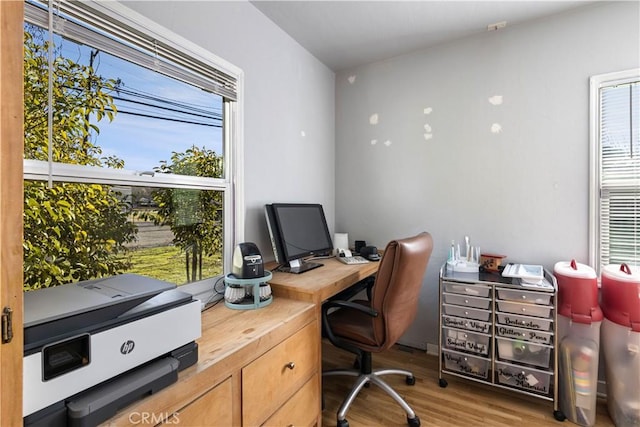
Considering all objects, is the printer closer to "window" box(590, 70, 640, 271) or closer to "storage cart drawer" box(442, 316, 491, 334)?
"storage cart drawer" box(442, 316, 491, 334)

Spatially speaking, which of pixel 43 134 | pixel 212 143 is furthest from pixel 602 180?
pixel 43 134

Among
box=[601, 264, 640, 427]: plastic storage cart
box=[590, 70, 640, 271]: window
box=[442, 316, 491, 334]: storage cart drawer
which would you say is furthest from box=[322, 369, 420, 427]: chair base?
box=[590, 70, 640, 271]: window

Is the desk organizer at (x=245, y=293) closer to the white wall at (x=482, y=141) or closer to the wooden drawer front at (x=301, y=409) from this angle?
the wooden drawer front at (x=301, y=409)

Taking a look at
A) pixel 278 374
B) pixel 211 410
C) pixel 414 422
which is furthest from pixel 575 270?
pixel 211 410

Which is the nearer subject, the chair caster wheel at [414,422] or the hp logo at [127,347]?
the hp logo at [127,347]

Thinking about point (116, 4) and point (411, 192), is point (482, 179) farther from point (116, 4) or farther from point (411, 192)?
point (116, 4)

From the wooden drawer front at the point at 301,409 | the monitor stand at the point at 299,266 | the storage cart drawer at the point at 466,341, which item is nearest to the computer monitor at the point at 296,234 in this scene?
the monitor stand at the point at 299,266

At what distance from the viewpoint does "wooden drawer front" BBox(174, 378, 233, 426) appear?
2.95 ft

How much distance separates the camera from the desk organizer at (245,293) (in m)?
1.50

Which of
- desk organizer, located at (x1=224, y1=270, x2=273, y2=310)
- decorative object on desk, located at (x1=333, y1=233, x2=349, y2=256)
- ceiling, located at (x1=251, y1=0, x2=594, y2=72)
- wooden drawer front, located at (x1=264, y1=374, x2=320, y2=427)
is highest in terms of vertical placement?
ceiling, located at (x1=251, y1=0, x2=594, y2=72)

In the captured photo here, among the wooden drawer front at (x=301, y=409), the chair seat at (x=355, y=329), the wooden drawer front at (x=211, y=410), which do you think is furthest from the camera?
the chair seat at (x=355, y=329)

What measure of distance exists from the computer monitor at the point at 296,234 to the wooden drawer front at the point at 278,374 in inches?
22.4

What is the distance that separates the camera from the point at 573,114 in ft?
6.67

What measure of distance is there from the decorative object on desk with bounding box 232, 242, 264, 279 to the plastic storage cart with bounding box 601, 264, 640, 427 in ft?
6.60
